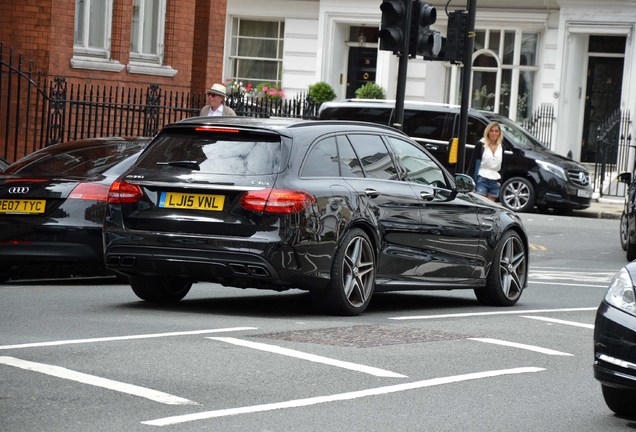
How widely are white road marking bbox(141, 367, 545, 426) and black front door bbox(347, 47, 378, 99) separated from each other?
2963cm

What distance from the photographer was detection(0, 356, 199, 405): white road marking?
7.38 m

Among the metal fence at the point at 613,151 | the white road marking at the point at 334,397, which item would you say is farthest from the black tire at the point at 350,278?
the metal fence at the point at 613,151

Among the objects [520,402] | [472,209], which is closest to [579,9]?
[472,209]

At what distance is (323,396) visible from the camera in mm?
7738

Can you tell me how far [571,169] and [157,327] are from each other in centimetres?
1885

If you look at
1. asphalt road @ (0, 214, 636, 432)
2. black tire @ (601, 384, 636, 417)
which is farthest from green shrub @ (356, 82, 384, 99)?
black tire @ (601, 384, 636, 417)

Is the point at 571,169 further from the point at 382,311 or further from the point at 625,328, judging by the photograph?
the point at 625,328

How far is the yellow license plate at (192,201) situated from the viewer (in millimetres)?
10836

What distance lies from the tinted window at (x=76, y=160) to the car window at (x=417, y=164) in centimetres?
278

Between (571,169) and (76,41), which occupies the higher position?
(76,41)

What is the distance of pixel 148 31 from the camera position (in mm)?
24797

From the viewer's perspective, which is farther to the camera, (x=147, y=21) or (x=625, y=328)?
(x=147, y=21)

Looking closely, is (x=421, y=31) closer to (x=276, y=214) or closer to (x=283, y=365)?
(x=276, y=214)

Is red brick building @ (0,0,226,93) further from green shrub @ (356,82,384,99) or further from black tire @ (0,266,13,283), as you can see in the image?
green shrub @ (356,82,384,99)
